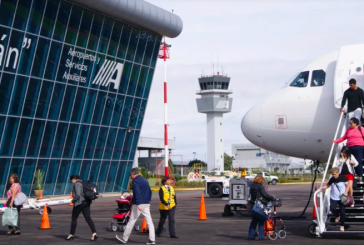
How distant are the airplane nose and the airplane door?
2.30m

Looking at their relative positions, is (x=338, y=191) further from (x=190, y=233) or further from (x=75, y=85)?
(x=75, y=85)

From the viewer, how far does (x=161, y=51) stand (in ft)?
157

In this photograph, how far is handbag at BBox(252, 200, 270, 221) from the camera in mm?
14328

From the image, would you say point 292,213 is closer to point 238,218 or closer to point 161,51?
point 238,218

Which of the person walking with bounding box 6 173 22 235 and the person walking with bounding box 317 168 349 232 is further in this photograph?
the person walking with bounding box 6 173 22 235

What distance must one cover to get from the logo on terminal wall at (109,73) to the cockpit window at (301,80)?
84.9 feet

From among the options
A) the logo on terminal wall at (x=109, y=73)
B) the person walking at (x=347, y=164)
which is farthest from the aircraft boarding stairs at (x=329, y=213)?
the logo on terminal wall at (x=109, y=73)

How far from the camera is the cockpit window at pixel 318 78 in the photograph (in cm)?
1684

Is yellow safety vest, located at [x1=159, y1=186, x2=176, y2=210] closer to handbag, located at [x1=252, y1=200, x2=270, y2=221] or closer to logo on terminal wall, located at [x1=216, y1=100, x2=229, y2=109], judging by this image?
→ handbag, located at [x1=252, y1=200, x2=270, y2=221]

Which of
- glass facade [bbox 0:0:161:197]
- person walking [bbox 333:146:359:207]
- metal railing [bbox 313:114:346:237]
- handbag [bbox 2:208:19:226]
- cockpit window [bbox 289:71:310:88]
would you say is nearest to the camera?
metal railing [bbox 313:114:346:237]

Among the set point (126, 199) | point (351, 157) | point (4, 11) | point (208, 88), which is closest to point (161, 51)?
point (4, 11)

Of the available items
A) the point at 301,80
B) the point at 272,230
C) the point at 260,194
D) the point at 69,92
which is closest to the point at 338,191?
the point at 260,194

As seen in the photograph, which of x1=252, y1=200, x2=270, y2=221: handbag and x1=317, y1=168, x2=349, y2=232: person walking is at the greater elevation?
x1=317, y1=168, x2=349, y2=232: person walking

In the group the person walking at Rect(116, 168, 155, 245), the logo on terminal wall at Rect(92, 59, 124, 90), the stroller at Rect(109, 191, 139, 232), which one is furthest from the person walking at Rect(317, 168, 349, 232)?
the logo on terminal wall at Rect(92, 59, 124, 90)
